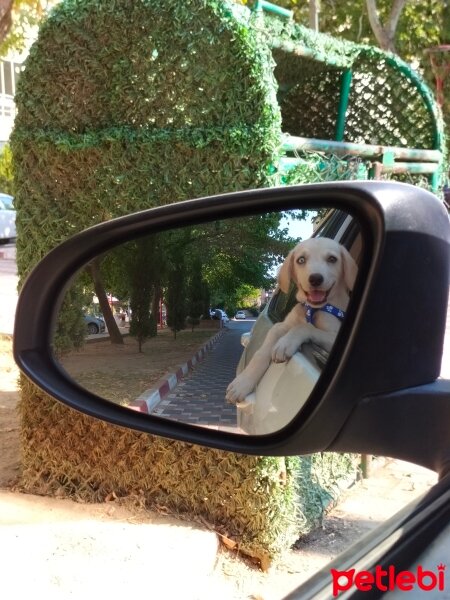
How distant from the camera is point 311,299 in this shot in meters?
1.11

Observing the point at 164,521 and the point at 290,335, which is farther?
the point at 164,521

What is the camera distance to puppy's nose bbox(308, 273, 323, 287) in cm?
108

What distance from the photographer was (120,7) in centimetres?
324

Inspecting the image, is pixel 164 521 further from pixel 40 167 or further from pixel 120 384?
pixel 40 167

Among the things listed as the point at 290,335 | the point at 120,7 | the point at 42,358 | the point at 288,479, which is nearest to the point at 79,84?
the point at 120,7

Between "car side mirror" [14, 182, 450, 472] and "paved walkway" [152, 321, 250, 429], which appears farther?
"paved walkway" [152, 321, 250, 429]

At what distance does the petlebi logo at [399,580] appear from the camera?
1011 mm

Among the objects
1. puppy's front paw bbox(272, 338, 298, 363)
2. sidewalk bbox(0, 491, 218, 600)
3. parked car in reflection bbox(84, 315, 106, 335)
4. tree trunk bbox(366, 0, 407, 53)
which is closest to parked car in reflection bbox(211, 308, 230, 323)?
puppy's front paw bbox(272, 338, 298, 363)

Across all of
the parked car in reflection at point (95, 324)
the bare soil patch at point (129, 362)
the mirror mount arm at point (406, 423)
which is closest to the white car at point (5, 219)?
the parked car in reflection at point (95, 324)

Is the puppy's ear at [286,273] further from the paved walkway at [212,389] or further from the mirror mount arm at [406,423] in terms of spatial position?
the mirror mount arm at [406,423]

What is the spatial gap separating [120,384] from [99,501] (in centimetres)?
158

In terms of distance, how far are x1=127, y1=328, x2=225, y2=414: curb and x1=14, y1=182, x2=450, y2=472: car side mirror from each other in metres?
0.01

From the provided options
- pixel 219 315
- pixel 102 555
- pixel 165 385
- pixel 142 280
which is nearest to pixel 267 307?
pixel 219 315

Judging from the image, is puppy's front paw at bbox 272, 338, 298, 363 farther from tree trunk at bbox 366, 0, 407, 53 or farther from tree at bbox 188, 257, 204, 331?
tree trunk at bbox 366, 0, 407, 53
